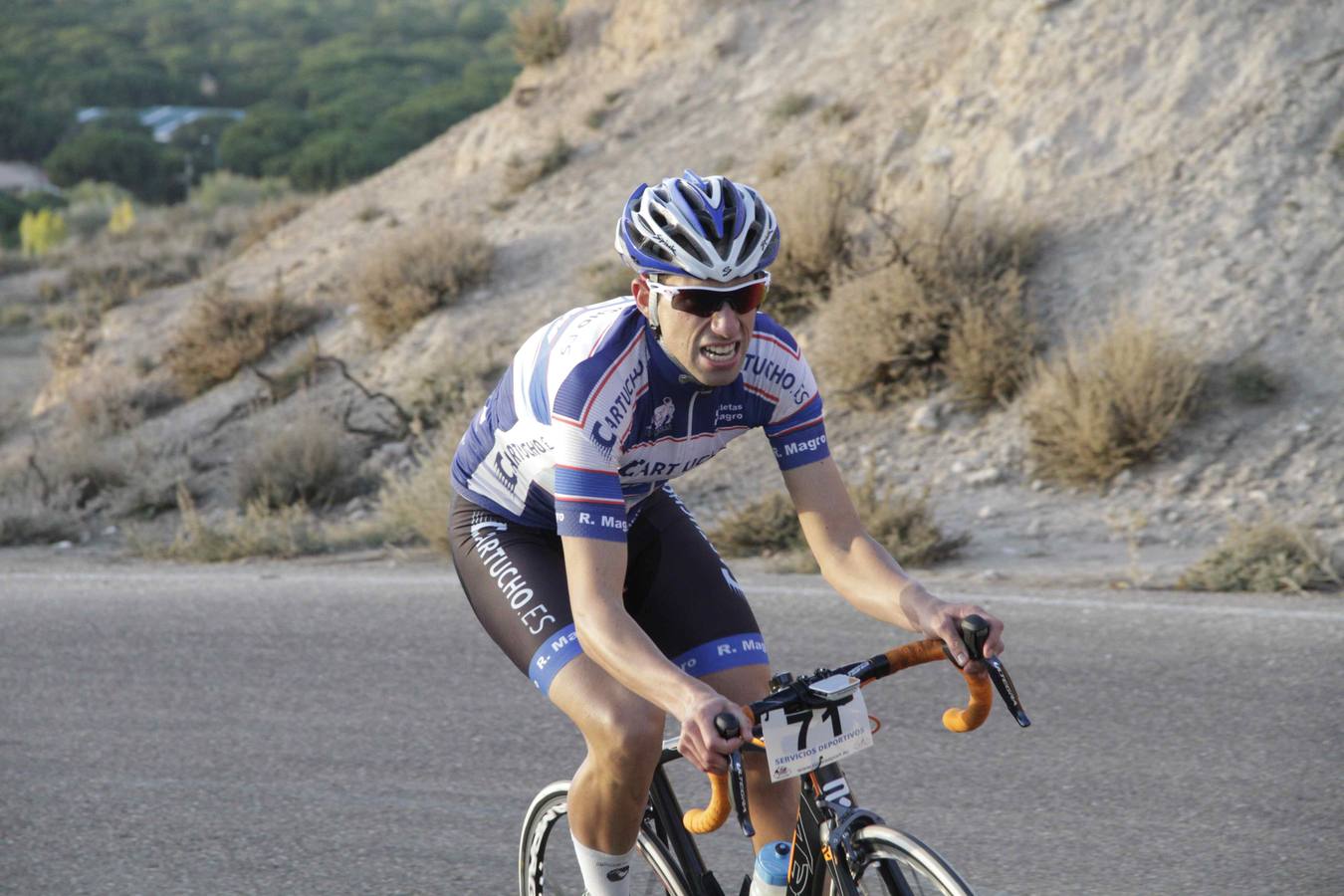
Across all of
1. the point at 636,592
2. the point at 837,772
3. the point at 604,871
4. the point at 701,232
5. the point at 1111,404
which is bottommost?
the point at 1111,404

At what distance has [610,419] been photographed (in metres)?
3.17

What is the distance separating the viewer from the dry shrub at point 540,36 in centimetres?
1939

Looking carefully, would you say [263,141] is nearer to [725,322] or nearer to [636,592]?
[636,592]

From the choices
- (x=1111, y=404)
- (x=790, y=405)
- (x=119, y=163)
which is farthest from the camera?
(x=119, y=163)

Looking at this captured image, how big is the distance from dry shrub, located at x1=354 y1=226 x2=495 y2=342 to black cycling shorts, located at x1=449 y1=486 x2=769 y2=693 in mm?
10822

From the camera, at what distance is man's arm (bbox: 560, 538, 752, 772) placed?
2.50 metres

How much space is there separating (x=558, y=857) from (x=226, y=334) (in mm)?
12335

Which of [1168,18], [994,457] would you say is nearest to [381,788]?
[994,457]

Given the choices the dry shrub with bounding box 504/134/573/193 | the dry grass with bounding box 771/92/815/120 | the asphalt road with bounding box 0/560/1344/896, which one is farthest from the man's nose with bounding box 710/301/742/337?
the dry shrub with bounding box 504/134/573/193

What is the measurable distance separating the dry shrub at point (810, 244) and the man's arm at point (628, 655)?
8.71m

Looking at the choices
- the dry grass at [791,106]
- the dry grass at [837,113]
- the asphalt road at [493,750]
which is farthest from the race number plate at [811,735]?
the dry grass at [791,106]

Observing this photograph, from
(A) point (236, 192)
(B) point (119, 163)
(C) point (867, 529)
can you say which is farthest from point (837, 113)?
(B) point (119, 163)

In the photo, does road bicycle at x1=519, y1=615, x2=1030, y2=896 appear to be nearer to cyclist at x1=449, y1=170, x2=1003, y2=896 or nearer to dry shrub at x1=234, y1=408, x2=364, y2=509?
cyclist at x1=449, y1=170, x2=1003, y2=896

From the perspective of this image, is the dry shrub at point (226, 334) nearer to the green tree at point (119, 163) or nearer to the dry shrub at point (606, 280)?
the dry shrub at point (606, 280)
